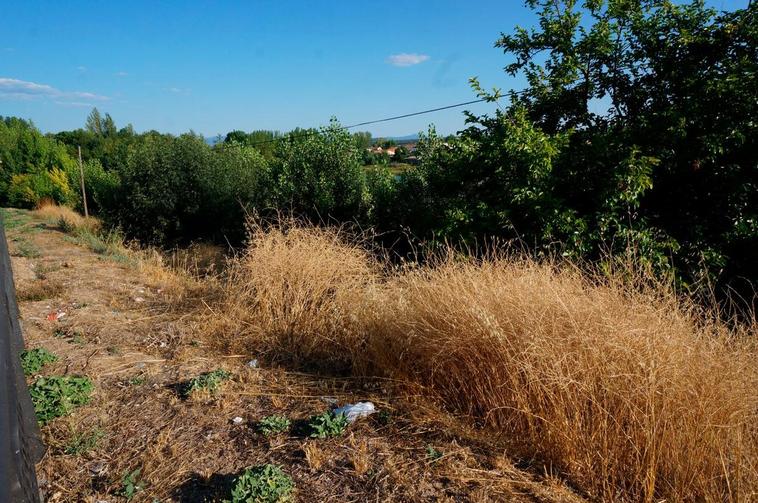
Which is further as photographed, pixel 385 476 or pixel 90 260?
pixel 90 260

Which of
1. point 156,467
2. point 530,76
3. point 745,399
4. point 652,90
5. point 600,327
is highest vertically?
point 530,76

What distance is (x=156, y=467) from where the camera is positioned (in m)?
2.74

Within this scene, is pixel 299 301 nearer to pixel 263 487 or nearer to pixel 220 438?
pixel 220 438

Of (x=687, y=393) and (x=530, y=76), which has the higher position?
(x=530, y=76)

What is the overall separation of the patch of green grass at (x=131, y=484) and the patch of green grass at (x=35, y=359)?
1861 millimetres

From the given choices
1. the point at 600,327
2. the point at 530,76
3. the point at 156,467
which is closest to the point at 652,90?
the point at 530,76

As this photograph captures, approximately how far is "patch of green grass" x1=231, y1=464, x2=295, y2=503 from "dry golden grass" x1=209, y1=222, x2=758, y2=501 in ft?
4.01

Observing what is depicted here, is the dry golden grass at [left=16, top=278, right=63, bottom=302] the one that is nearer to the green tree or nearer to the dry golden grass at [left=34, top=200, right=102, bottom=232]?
the dry golden grass at [left=34, top=200, right=102, bottom=232]

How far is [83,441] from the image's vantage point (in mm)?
2973

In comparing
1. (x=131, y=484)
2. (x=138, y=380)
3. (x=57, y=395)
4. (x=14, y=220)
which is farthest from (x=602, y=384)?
(x=14, y=220)

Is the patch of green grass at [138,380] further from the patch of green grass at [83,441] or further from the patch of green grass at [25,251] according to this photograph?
the patch of green grass at [25,251]

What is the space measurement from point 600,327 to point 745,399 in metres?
0.72

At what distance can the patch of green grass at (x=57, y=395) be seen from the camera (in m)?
3.22

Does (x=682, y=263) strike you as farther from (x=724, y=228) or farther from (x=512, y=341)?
(x=512, y=341)
